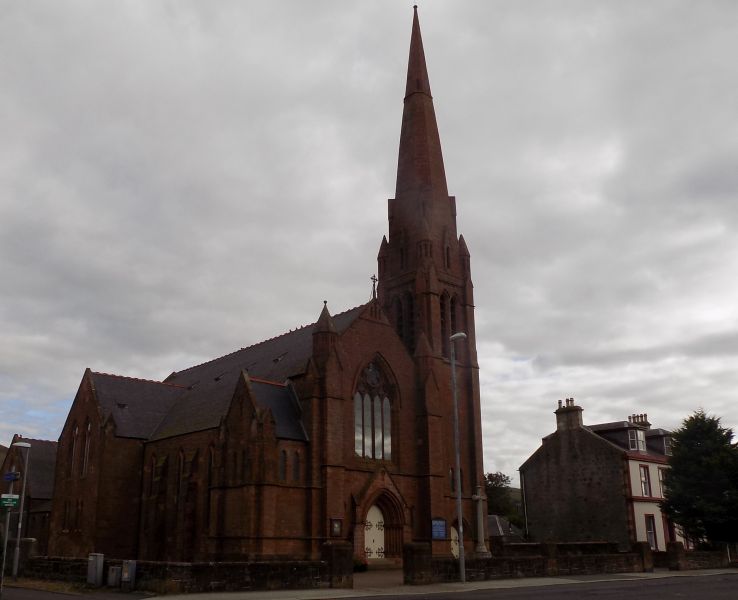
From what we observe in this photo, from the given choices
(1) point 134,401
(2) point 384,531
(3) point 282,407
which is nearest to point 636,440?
(2) point 384,531

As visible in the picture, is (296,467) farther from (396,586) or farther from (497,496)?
(497,496)

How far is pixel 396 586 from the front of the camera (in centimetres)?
2819

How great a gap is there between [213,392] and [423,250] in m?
17.2

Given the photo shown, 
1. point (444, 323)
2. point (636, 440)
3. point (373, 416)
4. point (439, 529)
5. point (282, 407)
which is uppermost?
point (444, 323)

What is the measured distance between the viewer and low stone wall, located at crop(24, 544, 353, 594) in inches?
934

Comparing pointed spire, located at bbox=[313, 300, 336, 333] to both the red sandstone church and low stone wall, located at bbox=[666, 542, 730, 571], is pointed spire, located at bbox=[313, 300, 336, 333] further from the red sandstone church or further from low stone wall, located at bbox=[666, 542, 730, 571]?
low stone wall, located at bbox=[666, 542, 730, 571]

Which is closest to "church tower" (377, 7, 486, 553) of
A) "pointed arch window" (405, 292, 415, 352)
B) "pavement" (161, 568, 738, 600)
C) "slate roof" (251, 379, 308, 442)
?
"pointed arch window" (405, 292, 415, 352)

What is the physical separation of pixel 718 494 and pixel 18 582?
37.2 meters

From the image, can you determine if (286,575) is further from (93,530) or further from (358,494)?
(93,530)

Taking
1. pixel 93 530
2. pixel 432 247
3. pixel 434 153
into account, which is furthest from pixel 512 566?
pixel 434 153

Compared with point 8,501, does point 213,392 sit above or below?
above

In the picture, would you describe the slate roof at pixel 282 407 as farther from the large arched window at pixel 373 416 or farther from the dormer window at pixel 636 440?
the dormer window at pixel 636 440

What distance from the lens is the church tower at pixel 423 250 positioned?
48.0m

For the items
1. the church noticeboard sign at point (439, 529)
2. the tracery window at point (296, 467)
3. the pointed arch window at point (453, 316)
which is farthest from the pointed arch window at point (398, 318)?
the church noticeboard sign at point (439, 529)
